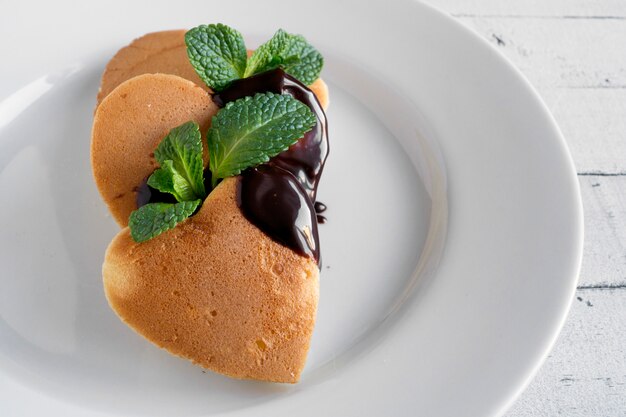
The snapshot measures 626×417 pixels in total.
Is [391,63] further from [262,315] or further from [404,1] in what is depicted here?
[262,315]

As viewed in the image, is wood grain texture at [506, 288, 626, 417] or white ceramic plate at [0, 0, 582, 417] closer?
white ceramic plate at [0, 0, 582, 417]

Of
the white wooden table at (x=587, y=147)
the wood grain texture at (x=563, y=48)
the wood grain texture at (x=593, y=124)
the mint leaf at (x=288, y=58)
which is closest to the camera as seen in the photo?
the white wooden table at (x=587, y=147)

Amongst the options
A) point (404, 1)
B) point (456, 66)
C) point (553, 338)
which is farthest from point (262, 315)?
point (404, 1)

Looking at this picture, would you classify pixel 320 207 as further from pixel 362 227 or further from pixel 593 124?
pixel 593 124

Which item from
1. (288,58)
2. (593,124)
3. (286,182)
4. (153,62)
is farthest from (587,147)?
(153,62)

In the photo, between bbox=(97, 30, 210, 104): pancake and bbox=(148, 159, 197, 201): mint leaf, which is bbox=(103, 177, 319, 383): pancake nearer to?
bbox=(148, 159, 197, 201): mint leaf

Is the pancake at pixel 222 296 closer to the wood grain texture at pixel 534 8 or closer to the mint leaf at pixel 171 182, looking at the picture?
the mint leaf at pixel 171 182

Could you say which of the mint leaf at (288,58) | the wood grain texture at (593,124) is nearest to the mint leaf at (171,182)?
the mint leaf at (288,58)

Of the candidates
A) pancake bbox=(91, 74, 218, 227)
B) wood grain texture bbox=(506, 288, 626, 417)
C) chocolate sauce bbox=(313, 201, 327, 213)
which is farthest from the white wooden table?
pancake bbox=(91, 74, 218, 227)
